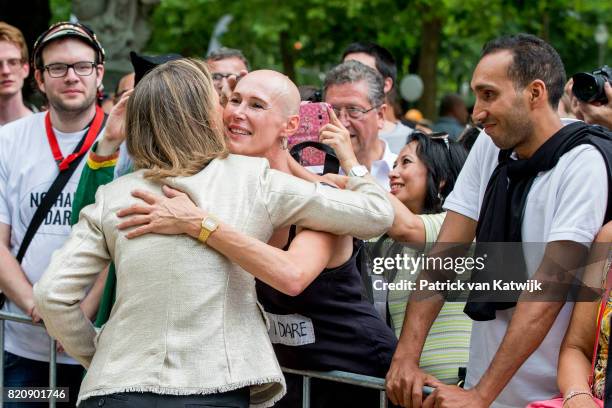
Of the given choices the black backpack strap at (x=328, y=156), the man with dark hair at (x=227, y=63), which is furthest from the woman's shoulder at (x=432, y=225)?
the man with dark hair at (x=227, y=63)

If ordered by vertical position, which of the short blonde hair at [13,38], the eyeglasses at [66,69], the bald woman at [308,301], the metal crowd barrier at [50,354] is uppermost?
the short blonde hair at [13,38]

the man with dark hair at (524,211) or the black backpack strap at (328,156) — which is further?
the black backpack strap at (328,156)

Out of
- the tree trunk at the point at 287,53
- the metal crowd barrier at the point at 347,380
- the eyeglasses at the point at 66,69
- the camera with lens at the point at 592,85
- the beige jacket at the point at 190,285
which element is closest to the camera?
the beige jacket at the point at 190,285

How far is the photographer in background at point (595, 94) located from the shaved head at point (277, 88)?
1114 mm

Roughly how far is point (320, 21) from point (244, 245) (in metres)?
16.3

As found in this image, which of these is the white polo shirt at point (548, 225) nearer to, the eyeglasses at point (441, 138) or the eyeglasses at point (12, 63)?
the eyeglasses at point (441, 138)

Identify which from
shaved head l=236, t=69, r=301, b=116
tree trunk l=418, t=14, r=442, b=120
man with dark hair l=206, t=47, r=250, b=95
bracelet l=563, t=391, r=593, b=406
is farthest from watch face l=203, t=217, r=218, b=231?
tree trunk l=418, t=14, r=442, b=120

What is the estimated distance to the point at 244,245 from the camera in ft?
10.4

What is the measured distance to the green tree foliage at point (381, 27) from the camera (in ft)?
57.1

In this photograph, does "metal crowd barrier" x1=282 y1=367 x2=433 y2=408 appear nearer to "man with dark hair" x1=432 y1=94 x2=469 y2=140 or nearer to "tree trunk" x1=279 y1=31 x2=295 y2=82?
"man with dark hair" x1=432 y1=94 x2=469 y2=140

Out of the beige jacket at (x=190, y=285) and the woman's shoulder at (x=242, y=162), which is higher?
the woman's shoulder at (x=242, y=162)

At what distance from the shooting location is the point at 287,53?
20.1m

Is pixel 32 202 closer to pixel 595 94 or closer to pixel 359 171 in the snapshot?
pixel 359 171

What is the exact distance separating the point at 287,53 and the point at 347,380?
16773 mm
